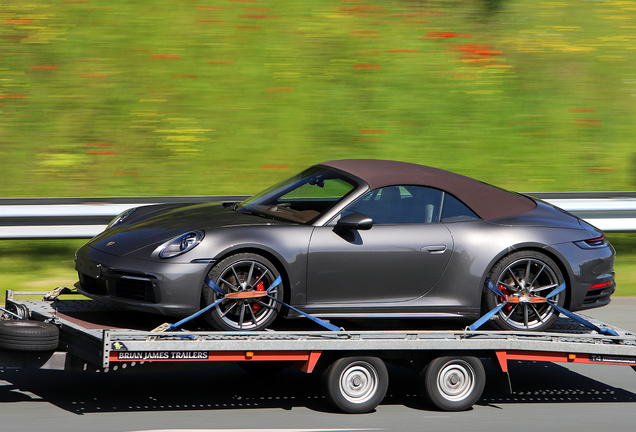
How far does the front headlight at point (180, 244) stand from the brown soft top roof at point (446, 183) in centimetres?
138

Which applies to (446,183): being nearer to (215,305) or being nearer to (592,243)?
(592,243)

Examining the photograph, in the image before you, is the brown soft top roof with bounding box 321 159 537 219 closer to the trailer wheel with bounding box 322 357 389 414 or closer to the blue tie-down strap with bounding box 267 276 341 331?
the blue tie-down strap with bounding box 267 276 341 331

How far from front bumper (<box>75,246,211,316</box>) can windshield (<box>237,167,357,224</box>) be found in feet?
3.18

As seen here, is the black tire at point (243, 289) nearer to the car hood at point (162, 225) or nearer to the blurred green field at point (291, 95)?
the car hood at point (162, 225)

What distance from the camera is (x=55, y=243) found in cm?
934

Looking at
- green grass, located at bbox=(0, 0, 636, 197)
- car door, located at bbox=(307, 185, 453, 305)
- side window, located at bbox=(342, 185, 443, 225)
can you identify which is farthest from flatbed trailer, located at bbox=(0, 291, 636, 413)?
green grass, located at bbox=(0, 0, 636, 197)

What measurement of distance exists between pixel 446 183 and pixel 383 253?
2.88ft

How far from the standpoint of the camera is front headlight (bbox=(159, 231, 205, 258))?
5461mm

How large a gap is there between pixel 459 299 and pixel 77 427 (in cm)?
286

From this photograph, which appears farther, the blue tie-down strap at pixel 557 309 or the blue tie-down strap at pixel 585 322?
the blue tie-down strap at pixel 585 322

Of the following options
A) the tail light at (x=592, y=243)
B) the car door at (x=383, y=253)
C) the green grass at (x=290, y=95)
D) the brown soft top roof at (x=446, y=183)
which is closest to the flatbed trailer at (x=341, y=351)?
the car door at (x=383, y=253)

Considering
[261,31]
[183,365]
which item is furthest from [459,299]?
[261,31]

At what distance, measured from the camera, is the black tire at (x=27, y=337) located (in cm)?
509

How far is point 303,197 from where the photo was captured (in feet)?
21.1
